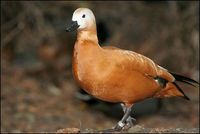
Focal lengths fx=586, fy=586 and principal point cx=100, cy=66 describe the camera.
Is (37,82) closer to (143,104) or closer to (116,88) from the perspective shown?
(143,104)

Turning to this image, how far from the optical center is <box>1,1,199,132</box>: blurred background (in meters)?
9.62

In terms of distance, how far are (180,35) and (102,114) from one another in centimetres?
223

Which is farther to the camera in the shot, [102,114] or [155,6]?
[155,6]

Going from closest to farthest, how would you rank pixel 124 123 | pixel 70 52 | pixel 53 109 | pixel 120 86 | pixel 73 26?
pixel 73 26 → pixel 120 86 → pixel 124 123 → pixel 53 109 → pixel 70 52

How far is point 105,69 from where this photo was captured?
509 cm

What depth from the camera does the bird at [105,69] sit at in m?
5.07

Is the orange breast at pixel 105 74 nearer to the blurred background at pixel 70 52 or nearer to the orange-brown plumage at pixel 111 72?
the orange-brown plumage at pixel 111 72

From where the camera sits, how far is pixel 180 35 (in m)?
10.9

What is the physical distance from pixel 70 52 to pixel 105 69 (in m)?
6.23

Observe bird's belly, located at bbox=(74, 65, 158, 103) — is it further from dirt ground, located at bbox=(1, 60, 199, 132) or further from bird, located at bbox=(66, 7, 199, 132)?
dirt ground, located at bbox=(1, 60, 199, 132)

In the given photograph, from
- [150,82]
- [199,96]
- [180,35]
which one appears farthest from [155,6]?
[150,82]

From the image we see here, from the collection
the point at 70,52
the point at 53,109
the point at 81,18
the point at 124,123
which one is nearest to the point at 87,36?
the point at 81,18

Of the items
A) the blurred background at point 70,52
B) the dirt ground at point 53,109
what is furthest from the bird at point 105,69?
the blurred background at point 70,52

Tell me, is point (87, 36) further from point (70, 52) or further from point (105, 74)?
point (70, 52)
